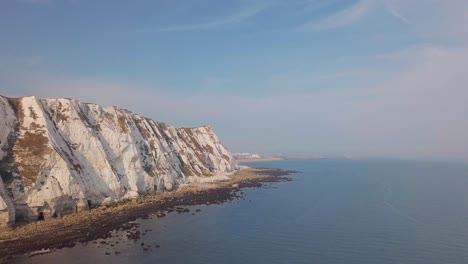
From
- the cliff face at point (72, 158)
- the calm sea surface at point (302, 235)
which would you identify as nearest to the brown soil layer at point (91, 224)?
the cliff face at point (72, 158)

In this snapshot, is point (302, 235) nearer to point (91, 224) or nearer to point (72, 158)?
point (91, 224)

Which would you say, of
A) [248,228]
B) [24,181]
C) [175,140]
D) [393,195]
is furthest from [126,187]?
[393,195]

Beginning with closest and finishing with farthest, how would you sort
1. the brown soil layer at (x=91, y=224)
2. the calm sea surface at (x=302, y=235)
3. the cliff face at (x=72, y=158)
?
the calm sea surface at (x=302, y=235), the brown soil layer at (x=91, y=224), the cliff face at (x=72, y=158)

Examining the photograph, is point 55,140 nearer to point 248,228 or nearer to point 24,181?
point 24,181

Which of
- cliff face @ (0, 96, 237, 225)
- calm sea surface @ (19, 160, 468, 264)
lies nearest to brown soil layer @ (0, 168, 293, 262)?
cliff face @ (0, 96, 237, 225)

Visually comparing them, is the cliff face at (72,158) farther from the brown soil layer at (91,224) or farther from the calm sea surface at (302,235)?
the calm sea surface at (302,235)

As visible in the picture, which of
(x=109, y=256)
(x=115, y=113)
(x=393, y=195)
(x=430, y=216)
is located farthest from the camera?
(x=393, y=195)
